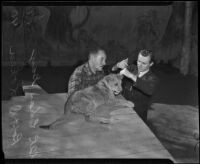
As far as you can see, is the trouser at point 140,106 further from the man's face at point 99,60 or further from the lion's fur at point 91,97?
the man's face at point 99,60

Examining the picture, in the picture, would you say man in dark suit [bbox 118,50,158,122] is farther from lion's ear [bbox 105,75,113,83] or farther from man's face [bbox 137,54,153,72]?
lion's ear [bbox 105,75,113,83]

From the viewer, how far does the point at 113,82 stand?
3547 mm

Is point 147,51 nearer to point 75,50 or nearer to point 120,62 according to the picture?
point 120,62

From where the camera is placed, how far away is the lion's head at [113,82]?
3.54m

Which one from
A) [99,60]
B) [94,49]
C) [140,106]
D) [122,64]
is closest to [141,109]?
[140,106]

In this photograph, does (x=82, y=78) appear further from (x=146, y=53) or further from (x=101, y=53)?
(x=146, y=53)

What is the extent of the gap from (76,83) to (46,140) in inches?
28.7

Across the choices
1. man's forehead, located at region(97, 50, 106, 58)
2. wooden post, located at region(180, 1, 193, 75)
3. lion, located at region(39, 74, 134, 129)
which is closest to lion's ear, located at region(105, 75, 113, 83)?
lion, located at region(39, 74, 134, 129)

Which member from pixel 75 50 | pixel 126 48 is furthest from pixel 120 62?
pixel 75 50

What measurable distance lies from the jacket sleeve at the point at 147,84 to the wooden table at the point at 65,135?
324 millimetres

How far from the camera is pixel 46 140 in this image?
3.44 meters

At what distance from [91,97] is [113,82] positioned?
31 cm

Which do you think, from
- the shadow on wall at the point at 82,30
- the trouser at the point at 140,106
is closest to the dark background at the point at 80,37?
the shadow on wall at the point at 82,30

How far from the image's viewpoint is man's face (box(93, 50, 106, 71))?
11.4 feet
